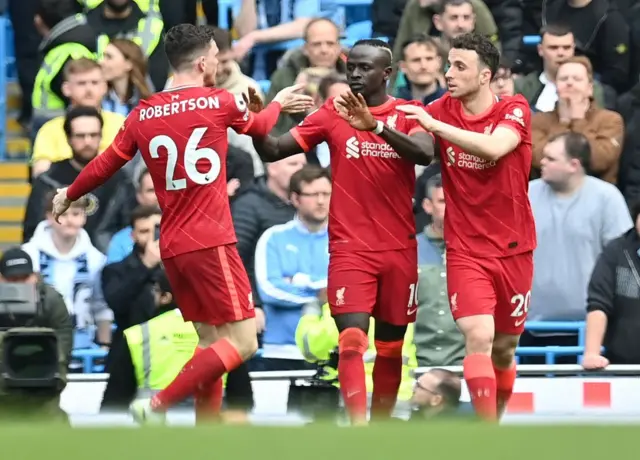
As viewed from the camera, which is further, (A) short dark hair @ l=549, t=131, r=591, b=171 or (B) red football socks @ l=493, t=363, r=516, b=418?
(A) short dark hair @ l=549, t=131, r=591, b=171

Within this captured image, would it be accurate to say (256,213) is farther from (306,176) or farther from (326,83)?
(326,83)

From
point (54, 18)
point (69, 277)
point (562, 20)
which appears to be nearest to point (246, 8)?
point (54, 18)

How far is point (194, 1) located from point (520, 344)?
5.05 metres

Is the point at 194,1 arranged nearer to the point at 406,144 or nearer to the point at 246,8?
the point at 246,8

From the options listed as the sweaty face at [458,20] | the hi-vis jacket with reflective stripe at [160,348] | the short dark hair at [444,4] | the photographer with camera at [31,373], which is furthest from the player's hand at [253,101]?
the short dark hair at [444,4]

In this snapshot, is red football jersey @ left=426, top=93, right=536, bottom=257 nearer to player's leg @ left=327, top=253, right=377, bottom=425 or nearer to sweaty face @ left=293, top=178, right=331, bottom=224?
player's leg @ left=327, top=253, right=377, bottom=425

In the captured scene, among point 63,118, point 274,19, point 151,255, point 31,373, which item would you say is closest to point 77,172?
point 63,118

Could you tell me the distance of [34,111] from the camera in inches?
513

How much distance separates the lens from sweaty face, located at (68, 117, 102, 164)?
11594 mm

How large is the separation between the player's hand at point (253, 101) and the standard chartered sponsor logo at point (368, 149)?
0.56 meters

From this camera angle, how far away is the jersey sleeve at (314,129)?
29.1ft

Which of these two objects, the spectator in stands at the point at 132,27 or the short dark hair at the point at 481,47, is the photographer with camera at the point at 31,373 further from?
the spectator in stands at the point at 132,27

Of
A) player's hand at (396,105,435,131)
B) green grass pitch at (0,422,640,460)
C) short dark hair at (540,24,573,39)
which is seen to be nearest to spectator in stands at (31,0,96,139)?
short dark hair at (540,24,573,39)

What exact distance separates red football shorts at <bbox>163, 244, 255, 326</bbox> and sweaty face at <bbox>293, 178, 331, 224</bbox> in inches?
69.0
